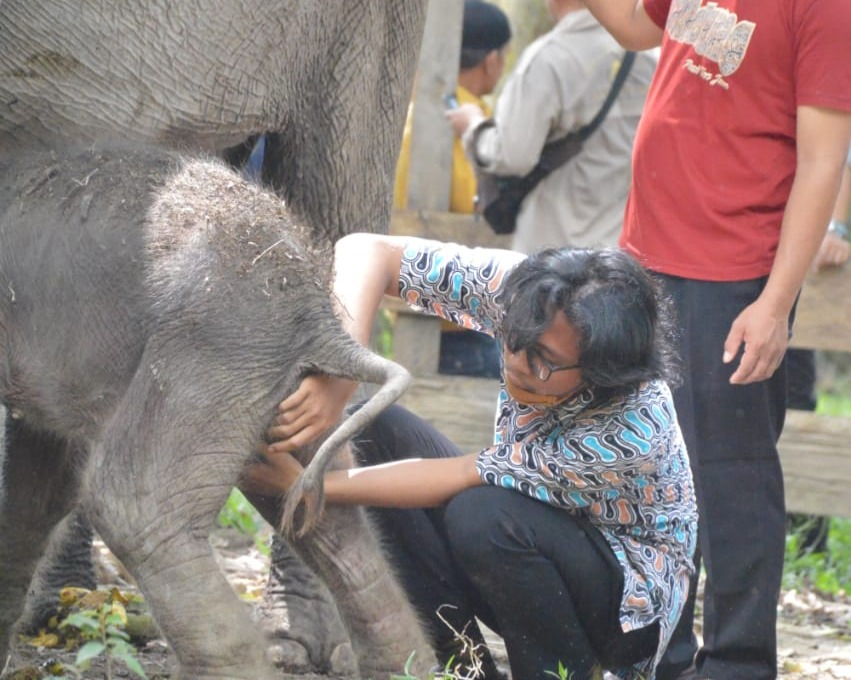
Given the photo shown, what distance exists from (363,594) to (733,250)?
3.94 ft

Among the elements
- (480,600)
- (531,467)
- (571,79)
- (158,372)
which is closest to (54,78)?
(158,372)

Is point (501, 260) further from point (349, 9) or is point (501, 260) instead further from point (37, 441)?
point (37, 441)

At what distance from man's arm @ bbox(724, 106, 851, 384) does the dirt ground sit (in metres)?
1.15

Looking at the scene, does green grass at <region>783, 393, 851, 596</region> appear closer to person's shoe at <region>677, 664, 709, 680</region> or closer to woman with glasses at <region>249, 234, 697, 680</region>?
person's shoe at <region>677, 664, 709, 680</region>

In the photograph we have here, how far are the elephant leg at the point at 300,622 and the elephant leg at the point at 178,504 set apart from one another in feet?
3.03

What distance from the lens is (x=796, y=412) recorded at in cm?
600

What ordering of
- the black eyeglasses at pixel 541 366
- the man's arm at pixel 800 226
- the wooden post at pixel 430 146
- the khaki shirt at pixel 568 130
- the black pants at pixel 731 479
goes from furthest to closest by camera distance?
the wooden post at pixel 430 146 → the khaki shirt at pixel 568 130 → the black pants at pixel 731 479 → the man's arm at pixel 800 226 → the black eyeglasses at pixel 541 366

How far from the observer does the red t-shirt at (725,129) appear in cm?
361

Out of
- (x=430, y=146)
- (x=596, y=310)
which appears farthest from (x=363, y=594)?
(x=430, y=146)

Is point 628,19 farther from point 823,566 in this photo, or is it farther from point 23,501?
point 823,566

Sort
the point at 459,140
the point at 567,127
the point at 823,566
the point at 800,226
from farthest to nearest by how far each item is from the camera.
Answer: the point at 459,140
the point at 823,566
the point at 567,127
the point at 800,226

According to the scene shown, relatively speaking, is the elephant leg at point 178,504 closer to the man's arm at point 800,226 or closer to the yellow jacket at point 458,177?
the man's arm at point 800,226

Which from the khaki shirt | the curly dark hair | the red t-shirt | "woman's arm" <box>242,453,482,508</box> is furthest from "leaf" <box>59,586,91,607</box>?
the khaki shirt

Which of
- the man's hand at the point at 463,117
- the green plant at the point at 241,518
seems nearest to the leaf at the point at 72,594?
the green plant at the point at 241,518
